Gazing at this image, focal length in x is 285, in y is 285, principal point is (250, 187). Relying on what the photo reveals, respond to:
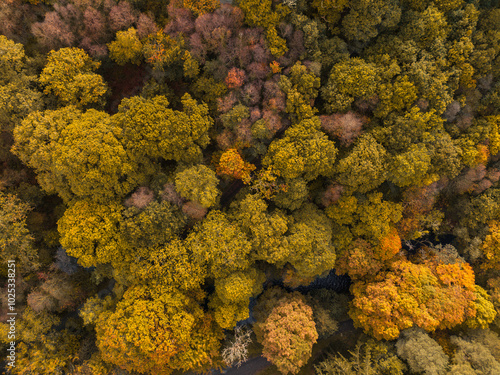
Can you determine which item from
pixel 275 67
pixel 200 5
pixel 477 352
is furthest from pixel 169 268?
pixel 477 352

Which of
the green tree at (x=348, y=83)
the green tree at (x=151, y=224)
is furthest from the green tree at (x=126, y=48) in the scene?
the green tree at (x=348, y=83)

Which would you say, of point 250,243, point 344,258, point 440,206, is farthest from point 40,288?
point 440,206

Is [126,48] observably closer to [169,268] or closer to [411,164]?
[169,268]

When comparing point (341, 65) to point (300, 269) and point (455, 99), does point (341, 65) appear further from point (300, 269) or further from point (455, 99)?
point (300, 269)

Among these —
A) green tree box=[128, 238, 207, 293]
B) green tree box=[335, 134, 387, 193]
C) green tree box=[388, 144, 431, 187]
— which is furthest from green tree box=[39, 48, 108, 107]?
green tree box=[388, 144, 431, 187]

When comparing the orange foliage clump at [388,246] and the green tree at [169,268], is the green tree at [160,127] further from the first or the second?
the orange foliage clump at [388,246]

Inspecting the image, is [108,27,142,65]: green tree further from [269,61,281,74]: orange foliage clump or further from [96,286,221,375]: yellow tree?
[96,286,221,375]: yellow tree
